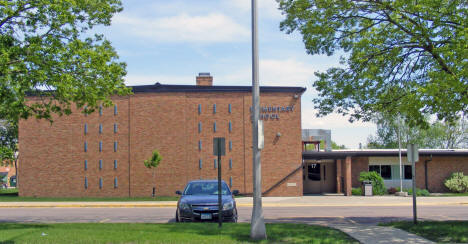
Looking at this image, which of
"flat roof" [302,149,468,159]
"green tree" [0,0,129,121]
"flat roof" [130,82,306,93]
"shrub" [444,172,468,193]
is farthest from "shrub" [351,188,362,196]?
"green tree" [0,0,129,121]

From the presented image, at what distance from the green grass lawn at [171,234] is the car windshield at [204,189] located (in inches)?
91.1

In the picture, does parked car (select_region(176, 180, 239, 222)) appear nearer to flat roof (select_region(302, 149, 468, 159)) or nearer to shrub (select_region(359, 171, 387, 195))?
flat roof (select_region(302, 149, 468, 159))

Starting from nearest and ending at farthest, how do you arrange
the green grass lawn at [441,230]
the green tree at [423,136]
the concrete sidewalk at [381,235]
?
the concrete sidewalk at [381,235], the green grass lawn at [441,230], the green tree at [423,136]

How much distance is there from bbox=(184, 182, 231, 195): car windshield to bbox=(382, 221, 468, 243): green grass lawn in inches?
207

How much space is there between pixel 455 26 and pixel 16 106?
11.4 metres

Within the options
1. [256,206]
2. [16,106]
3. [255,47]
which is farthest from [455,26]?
[16,106]

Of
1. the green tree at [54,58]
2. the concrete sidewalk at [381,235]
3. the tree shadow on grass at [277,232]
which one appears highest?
the green tree at [54,58]

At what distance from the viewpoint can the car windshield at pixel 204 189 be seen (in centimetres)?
1505

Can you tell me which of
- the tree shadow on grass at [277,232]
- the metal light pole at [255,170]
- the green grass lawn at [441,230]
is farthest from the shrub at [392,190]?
the metal light pole at [255,170]

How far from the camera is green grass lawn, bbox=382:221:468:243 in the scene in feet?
36.4

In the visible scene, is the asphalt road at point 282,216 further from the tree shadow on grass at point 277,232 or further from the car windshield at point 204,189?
the tree shadow on grass at point 277,232

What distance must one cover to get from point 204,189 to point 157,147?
16.1 metres

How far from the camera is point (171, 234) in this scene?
11133 millimetres

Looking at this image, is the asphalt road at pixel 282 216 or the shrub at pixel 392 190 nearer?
the asphalt road at pixel 282 216
